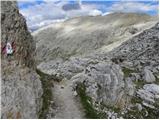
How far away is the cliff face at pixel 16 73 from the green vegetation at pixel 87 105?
13.3 ft

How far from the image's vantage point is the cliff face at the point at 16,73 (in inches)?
1005

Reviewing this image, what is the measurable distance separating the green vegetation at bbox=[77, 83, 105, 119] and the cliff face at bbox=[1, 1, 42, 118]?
4051mm

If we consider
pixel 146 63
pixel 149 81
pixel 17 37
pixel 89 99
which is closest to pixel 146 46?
pixel 146 63

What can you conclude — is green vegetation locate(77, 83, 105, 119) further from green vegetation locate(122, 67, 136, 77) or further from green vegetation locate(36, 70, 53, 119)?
green vegetation locate(122, 67, 136, 77)

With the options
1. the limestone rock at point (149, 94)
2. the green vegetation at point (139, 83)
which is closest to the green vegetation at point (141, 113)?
the limestone rock at point (149, 94)

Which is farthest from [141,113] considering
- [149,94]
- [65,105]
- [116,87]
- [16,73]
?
[16,73]

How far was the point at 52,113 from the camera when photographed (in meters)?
30.0

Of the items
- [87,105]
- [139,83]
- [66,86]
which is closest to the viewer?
[87,105]

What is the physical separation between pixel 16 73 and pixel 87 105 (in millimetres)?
7458

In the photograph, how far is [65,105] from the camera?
3161cm

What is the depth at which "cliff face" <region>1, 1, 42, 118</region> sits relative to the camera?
2553 cm

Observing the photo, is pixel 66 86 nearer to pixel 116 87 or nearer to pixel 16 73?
pixel 116 87

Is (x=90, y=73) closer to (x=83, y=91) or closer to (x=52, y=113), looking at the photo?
(x=83, y=91)

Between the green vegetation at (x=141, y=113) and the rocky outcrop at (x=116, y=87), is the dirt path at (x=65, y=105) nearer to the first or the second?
the rocky outcrop at (x=116, y=87)
